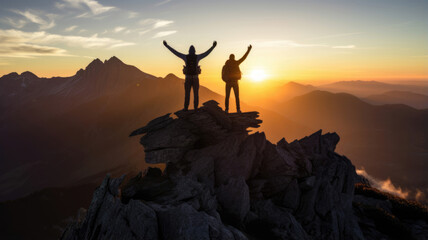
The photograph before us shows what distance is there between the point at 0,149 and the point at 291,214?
27587 centimetres

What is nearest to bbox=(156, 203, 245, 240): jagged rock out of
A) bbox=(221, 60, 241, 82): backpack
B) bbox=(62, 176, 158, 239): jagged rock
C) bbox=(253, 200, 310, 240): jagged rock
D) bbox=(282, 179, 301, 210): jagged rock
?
bbox=(62, 176, 158, 239): jagged rock

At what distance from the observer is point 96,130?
7451 inches

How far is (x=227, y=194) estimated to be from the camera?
15.4 m

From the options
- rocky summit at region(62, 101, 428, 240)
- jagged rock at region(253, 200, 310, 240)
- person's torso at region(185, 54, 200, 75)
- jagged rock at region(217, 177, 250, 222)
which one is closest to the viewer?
rocky summit at region(62, 101, 428, 240)

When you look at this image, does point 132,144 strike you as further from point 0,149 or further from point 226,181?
point 226,181

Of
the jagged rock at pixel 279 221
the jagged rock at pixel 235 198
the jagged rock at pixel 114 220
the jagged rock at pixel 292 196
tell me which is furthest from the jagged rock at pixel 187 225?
the jagged rock at pixel 292 196

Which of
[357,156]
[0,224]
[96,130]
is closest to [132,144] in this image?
[96,130]

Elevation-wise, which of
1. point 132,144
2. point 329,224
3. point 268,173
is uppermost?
point 268,173

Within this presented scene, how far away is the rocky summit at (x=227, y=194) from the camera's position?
11.3 metres

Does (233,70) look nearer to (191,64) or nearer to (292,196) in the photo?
(191,64)

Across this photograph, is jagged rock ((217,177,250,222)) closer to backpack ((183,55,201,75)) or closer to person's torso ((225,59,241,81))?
person's torso ((225,59,241,81))

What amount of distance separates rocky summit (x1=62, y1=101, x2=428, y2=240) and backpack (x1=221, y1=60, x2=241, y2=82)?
3086 millimetres

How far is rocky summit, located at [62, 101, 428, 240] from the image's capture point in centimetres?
1132

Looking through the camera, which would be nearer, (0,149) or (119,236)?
(119,236)
